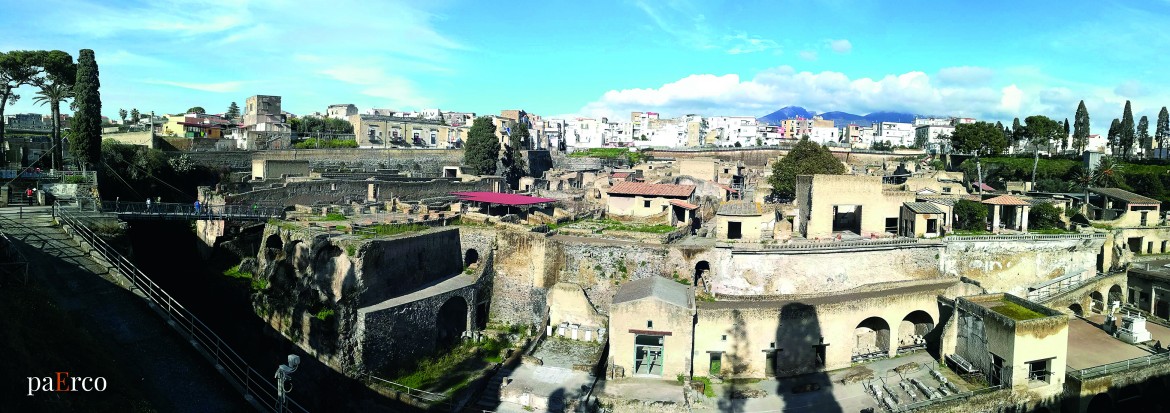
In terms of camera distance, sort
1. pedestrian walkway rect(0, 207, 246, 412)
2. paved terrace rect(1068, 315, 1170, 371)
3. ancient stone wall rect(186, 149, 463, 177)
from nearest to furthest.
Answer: pedestrian walkway rect(0, 207, 246, 412) → paved terrace rect(1068, 315, 1170, 371) → ancient stone wall rect(186, 149, 463, 177)

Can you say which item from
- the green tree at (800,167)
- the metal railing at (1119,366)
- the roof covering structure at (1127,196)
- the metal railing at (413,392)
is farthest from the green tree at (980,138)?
the metal railing at (413,392)

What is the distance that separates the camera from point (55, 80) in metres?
31.7

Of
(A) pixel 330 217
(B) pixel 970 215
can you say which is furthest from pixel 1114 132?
(A) pixel 330 217

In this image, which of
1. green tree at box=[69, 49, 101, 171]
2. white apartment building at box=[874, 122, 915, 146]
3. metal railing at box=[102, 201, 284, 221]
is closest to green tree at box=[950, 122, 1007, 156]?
metal railing at box=[102, 201, 284, 221]

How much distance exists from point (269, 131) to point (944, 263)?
47.3 m

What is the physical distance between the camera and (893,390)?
2262 cm

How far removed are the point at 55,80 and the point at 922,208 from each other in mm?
41202

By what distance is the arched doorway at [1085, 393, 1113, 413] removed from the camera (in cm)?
2341

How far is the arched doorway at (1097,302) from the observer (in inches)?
1281

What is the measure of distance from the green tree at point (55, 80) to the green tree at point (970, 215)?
147ft

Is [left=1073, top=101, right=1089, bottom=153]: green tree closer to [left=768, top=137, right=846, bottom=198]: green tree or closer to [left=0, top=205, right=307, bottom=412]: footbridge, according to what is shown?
[left=768, top=137, right=846, bottom=198]: green tree

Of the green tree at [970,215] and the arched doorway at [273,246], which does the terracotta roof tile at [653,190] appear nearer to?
the green tree at [970,215]

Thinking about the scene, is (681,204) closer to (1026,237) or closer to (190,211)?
(1026,237)

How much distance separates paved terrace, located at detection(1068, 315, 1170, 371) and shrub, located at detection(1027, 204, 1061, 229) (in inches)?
369
